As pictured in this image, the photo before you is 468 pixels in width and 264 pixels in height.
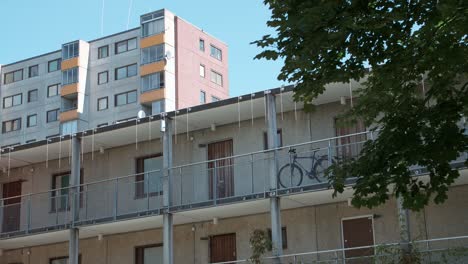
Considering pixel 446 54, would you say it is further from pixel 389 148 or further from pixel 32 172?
pixel 32 172

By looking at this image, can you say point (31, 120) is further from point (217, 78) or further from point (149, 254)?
point (149, 254)

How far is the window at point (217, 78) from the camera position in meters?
83.8

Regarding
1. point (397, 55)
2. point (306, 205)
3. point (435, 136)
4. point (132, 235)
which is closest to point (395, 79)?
point (397, 55)

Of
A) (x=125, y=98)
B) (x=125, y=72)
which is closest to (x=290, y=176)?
(x=125, y=98)

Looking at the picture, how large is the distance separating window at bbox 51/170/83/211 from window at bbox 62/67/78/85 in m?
54.9

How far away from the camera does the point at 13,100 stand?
9050 centimetres

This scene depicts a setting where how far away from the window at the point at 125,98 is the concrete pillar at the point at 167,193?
55.9 m

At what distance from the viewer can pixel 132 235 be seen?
27.5 m

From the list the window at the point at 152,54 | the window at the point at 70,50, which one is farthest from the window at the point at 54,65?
the window at the point at 152,54

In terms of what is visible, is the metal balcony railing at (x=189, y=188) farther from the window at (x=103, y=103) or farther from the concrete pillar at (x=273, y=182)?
the window at (x=103, y=103)

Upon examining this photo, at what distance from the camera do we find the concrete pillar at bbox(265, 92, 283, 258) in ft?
73.4

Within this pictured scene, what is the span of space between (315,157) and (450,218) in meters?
3.92

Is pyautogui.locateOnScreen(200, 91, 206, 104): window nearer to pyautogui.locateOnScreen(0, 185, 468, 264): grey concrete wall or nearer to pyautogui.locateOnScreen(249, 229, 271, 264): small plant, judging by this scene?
pyautogui.locateOnScreen(0, 185, 468, 264): grey concrete wall

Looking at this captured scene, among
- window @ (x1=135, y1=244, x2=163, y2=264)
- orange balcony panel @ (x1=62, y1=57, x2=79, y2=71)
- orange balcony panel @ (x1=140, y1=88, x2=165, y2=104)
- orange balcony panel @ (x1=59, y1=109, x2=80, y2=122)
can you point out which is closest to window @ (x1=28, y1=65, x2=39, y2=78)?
orange balcony panel @ (x1=62, y1=57, x2=79, y2=71)
